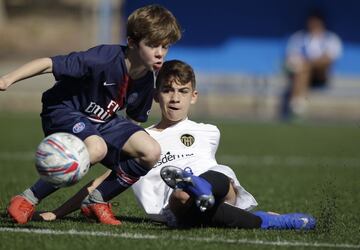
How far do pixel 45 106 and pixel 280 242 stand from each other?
1810 millimetres

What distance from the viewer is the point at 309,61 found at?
745 inches

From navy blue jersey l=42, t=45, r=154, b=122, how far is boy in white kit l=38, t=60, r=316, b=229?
179 mm

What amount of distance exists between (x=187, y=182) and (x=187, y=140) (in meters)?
0.86

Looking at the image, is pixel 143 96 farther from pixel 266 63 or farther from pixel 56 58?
pixel 266 63

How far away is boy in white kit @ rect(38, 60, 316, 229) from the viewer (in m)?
5.29

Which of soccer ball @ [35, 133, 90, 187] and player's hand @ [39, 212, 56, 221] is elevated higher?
soccer ball @ [35, 133, 90, 187]

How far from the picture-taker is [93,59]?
18.5ft

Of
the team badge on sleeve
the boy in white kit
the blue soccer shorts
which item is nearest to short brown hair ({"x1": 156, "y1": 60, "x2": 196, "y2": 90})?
the boy in white kit

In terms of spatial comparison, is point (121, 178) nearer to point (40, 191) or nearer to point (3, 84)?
point (40, 191)

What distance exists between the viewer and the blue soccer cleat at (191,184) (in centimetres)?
507

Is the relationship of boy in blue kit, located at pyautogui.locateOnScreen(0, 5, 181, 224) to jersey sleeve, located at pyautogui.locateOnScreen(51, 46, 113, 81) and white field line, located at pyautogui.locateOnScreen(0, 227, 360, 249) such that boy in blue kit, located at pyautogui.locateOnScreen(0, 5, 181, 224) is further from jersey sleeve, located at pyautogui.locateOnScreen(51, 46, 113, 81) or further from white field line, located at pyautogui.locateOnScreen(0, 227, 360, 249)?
white field line, located at pyautogui.locateOnScreen(0, 227, 360, 249)

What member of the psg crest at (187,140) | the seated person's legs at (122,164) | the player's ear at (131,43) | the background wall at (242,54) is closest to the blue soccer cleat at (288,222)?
the psg crest at (187,140)

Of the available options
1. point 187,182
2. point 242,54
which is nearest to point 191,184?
point 187,182

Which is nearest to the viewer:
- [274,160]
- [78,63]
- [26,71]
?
[26,71]
